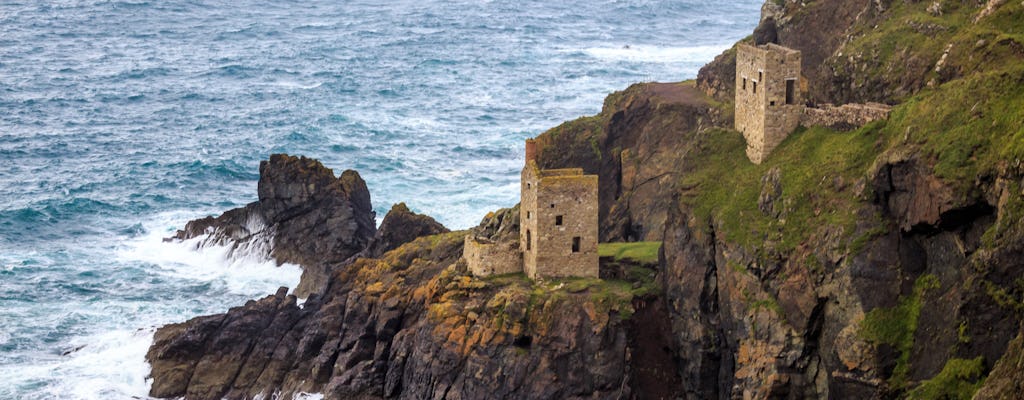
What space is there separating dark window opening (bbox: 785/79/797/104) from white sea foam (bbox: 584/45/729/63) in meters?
96.2

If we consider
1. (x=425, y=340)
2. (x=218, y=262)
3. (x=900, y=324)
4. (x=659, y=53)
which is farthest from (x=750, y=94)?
(x=659, y=53)

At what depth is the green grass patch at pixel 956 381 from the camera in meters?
66.3

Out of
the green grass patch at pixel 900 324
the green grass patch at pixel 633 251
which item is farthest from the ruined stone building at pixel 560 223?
the green grass patch at pixel 900 324

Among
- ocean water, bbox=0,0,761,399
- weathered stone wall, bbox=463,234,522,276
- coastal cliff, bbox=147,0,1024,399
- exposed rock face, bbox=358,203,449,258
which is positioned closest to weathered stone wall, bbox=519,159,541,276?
weathered stone wall, bbox=463,234,522,276

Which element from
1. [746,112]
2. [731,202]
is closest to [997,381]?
[731,202]

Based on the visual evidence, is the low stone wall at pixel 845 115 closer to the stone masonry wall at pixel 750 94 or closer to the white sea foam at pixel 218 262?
the stone masonry wall at pixel 750 94

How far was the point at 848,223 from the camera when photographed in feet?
244

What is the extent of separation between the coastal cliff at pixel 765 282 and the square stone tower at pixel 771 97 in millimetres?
847

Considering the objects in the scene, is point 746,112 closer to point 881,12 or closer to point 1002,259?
point 881,12

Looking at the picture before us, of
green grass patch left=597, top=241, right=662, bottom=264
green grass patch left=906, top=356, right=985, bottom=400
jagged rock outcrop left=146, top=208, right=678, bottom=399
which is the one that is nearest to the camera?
green grass patch left=906, top=356, right=985, bottom=400

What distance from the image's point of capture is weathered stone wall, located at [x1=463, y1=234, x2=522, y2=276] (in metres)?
86.8

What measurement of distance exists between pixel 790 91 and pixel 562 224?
12.4m

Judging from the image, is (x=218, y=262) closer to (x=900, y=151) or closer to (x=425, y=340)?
(x=425, y=340)

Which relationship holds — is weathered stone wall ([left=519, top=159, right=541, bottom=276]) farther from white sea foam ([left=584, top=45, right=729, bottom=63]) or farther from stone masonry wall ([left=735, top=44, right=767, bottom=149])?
white sea foam ([left=584, top=45, right=729, bottom=63])
